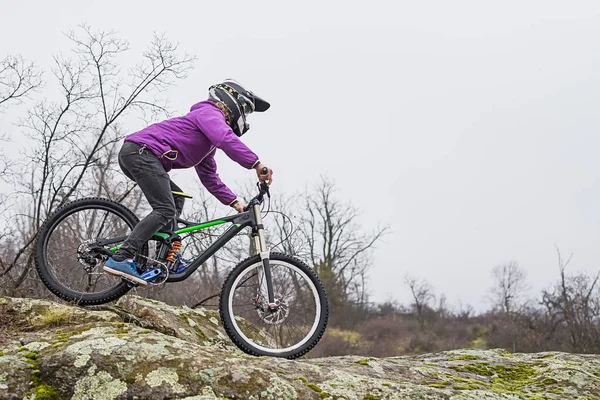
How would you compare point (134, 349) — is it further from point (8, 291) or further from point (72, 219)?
point (8, 291)

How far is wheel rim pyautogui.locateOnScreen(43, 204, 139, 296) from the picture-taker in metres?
5.29

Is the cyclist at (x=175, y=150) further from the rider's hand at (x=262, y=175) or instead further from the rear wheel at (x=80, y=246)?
the rear wheel at (x=80, y=246)

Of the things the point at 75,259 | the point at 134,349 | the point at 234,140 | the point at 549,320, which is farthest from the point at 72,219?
the point at 549,320

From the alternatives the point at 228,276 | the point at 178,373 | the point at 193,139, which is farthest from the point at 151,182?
the point at 178,373

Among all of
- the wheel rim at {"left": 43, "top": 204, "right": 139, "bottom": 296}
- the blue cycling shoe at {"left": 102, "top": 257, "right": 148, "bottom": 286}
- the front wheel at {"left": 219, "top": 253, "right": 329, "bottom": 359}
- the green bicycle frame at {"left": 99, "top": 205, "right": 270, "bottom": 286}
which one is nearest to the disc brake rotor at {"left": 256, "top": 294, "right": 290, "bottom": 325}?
the front wheel at {"left": 219, "top": 253, "right": 329, "bottom": 359}

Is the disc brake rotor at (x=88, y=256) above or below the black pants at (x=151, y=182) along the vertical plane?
below

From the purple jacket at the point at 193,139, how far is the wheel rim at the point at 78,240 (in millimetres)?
865

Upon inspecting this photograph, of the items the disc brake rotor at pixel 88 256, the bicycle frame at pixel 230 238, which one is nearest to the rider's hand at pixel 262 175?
the bicycle frame at pixel 230 238

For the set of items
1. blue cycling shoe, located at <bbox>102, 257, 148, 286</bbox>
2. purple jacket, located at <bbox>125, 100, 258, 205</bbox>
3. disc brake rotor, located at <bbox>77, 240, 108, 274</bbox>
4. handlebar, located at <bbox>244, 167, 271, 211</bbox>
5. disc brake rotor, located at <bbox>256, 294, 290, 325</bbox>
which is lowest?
disc brake rotor, located at <bbox>256, 294, 290, 325</bbox>

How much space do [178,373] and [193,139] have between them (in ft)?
7.69

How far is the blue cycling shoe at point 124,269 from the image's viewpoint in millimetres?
4773

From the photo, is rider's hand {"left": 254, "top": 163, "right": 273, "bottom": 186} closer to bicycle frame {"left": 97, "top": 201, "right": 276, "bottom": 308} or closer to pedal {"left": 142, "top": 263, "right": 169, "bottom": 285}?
bicycle frame {"left": 97, "top": 201, "right": 276, "bottom": 308}

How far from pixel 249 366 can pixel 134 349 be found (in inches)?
29.8

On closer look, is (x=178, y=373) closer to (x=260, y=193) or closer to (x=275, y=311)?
(x=275, y=311)
